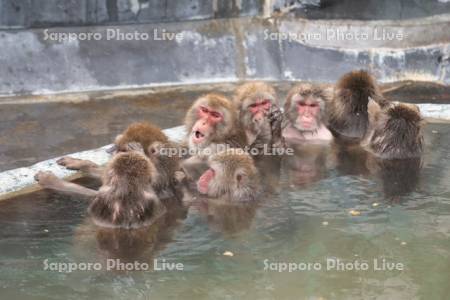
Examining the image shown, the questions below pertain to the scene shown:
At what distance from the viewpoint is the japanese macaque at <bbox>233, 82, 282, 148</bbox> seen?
731cm

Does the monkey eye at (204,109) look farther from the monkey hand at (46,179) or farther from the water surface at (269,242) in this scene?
the monkey hand at (46,179)

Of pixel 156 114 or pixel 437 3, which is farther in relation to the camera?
pixel 437 3

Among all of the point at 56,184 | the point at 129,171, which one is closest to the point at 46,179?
the point at 56,184

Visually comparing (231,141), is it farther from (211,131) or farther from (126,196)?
(126,196)

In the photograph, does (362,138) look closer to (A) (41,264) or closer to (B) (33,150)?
(B) (33,150)

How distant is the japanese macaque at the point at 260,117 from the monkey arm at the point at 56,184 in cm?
167

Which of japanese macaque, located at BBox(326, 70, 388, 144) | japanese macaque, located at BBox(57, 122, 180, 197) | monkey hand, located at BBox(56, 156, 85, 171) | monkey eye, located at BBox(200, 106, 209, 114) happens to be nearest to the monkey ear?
japanese macaque, located at BBox(57, 122, 180, 197)

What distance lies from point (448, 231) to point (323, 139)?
2.31 metres

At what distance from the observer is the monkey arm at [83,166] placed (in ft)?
21.5

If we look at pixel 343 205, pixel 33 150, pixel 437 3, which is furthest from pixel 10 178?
pixel 437 3

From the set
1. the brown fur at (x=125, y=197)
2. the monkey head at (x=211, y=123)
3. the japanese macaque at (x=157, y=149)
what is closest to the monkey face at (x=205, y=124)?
the monkey head at (x=211, y=123)

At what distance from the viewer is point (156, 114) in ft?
29.1

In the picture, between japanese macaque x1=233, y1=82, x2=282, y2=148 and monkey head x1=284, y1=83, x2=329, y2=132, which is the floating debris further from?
monkey head x1=284, y1=83, x2=329, y2=132

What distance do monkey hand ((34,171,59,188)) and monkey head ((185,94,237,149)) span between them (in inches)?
46.7
